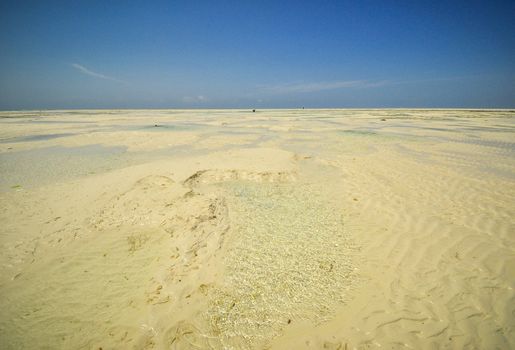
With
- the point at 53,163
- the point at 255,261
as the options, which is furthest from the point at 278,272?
the point at 53,163

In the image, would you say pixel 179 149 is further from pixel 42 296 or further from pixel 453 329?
pixel 453 329

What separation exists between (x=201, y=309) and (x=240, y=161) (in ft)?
23.4

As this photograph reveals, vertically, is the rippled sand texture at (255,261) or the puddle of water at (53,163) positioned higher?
the puddle of water at (53,163)

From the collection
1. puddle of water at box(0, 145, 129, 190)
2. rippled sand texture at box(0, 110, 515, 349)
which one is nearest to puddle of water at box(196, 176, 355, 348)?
rippled sand texture at box(0, 110, 515, 349)

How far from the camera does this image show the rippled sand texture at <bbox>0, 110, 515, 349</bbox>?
2.91 m

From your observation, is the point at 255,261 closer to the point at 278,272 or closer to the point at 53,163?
the point at 278,272

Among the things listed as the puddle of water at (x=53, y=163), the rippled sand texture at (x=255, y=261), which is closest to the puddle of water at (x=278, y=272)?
the rippled sand texture at (x=255, y=261)

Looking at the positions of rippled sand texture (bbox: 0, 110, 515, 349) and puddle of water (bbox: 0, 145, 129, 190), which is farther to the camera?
puddle of water (bbox: 0, 145, 129, 190)

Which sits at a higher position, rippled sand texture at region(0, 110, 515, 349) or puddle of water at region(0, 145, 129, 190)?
puddle of water at region(0, 145, 129, 190)

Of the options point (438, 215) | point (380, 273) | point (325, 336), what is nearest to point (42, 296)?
point (325, 336)

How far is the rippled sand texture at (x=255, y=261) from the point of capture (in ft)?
9.56

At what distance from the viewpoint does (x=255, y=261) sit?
13.3 feet

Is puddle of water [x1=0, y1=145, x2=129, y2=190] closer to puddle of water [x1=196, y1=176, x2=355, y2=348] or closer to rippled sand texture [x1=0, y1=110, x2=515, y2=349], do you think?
rippled sand texture [x1=0, y1=110, x2=515, y2=349]

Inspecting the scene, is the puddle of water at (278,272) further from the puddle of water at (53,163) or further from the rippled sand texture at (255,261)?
the puddle of water at (53,163)
